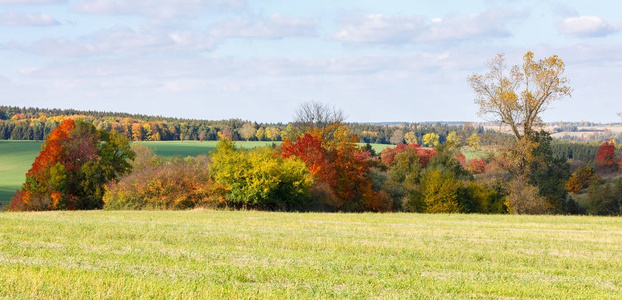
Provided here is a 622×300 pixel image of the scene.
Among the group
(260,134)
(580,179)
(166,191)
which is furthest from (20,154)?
(580,179)

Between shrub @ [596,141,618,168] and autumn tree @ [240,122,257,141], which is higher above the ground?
autumn tree @ [240,122,257,141]

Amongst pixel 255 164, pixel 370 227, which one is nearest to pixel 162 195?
pixel 255 164

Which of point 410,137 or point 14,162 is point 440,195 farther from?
point 410,137

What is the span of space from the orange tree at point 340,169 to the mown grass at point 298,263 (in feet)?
105

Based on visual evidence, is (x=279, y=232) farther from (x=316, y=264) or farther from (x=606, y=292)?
(x=606, y=292)

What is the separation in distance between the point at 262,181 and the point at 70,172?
2320cm

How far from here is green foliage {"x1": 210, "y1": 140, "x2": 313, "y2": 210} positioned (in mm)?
46250

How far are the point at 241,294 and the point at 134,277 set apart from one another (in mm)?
2313

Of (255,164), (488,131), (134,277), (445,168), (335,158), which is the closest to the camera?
(134,277)

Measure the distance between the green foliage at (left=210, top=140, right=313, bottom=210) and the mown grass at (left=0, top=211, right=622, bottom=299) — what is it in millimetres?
20085

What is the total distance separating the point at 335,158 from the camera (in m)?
61.2

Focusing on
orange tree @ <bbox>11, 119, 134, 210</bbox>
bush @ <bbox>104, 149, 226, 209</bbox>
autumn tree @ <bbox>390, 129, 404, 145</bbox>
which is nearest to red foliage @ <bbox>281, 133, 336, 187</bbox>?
bush @ <bbox>104, 149, 226, 209</bbox>

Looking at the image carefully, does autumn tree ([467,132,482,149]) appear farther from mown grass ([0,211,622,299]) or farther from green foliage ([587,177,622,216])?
green foliage ([587,177,622,216])

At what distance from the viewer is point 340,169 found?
60.8 m
